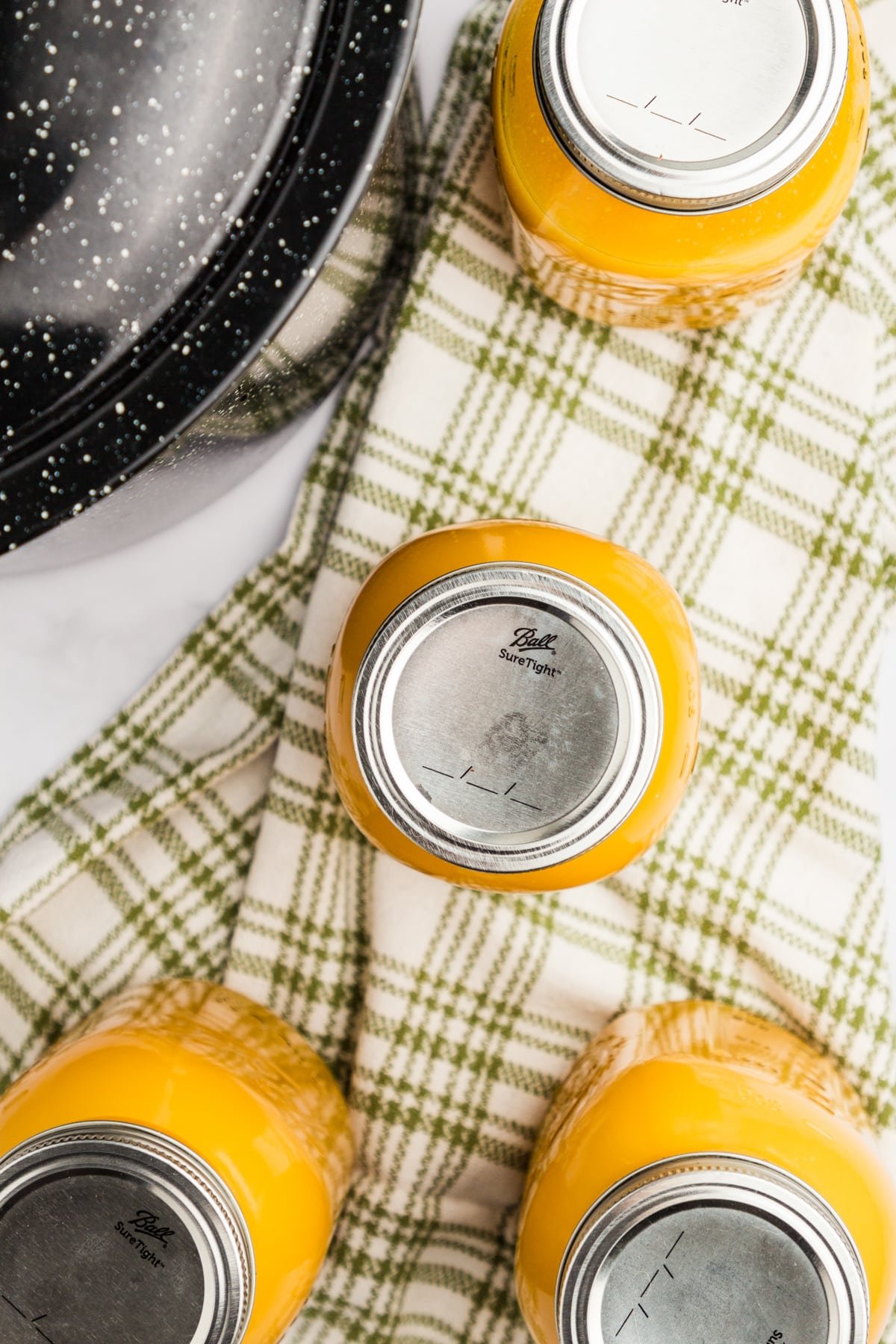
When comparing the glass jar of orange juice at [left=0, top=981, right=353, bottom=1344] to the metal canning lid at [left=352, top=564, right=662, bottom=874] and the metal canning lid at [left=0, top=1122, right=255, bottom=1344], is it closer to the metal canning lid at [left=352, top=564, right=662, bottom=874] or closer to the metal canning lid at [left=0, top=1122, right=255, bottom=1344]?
the metal canning lid at [left=0, top=1122, right=255, bottom=1344]

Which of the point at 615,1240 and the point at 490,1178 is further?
the point at 490,1178

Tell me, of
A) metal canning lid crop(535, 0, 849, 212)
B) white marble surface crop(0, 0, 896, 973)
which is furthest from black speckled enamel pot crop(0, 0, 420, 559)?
white marble surface crop(0, 0, 896, 973)

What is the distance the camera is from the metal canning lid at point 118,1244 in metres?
0.38

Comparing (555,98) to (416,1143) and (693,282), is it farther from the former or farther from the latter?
(416,1143)

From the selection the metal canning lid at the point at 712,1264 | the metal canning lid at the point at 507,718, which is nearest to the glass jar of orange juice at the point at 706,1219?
the metal canning lid at the point at 712,1264

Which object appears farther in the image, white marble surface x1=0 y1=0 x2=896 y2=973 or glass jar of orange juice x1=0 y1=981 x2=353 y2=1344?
white marble surface x1=0 y1=0 x2=896 y2=973

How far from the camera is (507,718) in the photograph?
1.27 ft

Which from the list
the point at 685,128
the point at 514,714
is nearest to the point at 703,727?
the point at 514,714

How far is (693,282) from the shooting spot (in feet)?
1.30

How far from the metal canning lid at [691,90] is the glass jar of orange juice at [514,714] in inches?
5.2

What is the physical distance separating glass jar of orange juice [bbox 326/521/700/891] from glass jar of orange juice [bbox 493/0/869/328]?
0.38ft

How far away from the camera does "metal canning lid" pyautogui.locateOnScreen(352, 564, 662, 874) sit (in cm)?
37

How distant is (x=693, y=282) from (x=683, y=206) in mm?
39

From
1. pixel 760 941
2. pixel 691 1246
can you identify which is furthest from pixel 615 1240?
pixel 760 941
